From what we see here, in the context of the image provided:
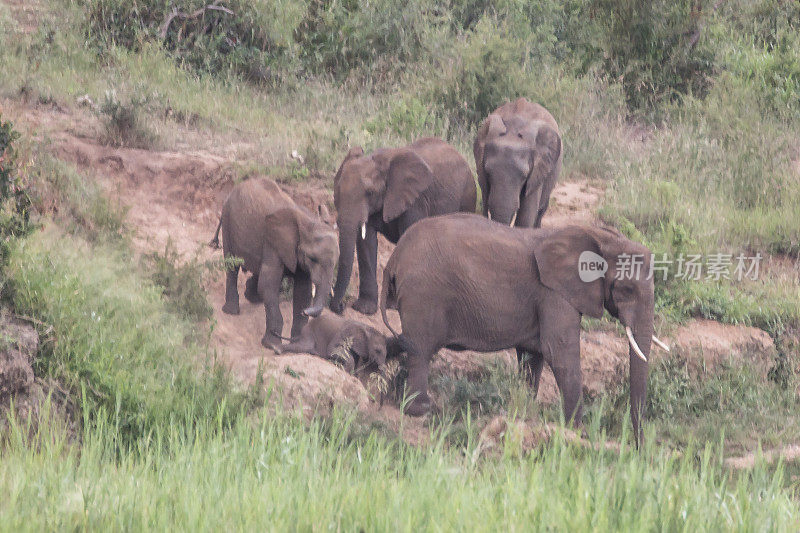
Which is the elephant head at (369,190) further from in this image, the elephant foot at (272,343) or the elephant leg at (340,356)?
the elephant leg at (340,356)

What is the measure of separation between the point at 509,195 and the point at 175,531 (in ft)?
19.5

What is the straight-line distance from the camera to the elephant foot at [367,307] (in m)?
9.41

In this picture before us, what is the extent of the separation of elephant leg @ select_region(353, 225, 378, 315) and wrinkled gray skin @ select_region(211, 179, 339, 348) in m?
0.71

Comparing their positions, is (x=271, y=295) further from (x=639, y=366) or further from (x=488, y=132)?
(x=639, y=366)

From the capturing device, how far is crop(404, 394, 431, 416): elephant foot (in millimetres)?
7777

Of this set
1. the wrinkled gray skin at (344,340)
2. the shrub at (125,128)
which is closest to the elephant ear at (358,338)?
the wrinkled gray skin at (344,340)

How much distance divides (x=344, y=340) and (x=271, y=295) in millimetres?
775

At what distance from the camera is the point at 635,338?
743 centimetres

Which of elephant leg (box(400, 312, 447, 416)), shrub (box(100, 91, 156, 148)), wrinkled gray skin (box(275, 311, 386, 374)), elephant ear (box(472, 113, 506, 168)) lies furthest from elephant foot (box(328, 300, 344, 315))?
shrub (box(100, 91, 156, 148))

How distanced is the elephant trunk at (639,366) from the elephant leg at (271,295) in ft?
8.57

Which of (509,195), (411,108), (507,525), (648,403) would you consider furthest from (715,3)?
(507,525)

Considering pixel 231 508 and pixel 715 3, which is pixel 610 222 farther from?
pixel 231 508

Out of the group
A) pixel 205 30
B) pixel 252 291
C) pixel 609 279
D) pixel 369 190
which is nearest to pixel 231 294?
pixel 252 291

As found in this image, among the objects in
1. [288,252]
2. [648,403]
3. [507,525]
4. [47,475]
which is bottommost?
[648,403]
